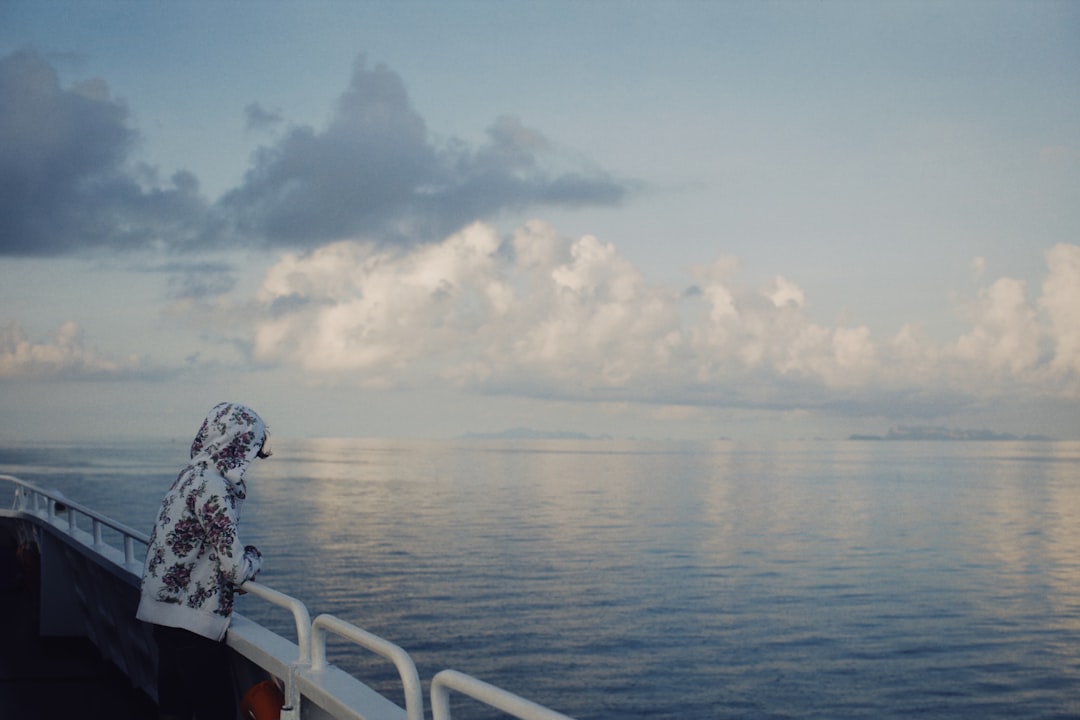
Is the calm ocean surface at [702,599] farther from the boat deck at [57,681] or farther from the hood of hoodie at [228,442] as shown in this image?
the hood of hoodie at [228,442]

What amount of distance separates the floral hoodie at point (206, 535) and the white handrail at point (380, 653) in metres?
0.52

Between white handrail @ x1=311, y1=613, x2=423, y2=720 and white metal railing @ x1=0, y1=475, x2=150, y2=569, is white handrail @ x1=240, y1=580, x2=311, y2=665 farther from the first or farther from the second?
white metal railing @ x1=0, y1=475, x2=150, y2=569

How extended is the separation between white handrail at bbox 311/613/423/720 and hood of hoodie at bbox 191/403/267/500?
74cm

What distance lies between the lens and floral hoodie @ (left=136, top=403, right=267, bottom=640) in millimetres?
4133

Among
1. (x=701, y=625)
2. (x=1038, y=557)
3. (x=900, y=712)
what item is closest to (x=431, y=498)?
(x=1038, y=557)

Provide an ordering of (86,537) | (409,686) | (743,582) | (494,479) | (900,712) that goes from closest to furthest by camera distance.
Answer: (409,686)
(86,537)
(900,712)
(743,582)
(494,479)

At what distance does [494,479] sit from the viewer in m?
107

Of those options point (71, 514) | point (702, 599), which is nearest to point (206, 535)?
point (71, 514)

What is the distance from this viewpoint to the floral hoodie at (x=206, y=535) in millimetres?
4133

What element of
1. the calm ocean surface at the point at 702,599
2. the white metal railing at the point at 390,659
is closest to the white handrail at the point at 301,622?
the white metal railing at the point at 390,659

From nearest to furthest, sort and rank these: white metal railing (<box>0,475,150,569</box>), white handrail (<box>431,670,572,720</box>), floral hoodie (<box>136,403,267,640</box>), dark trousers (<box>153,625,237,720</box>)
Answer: white handrail (<box>431,670,572,720</box>) < floral hoodie (<box>136,403,267,640</box>) < dark trousers (<box>153,625,237,720</box>) < white metal railing (<box>0,475,150,569</box>)

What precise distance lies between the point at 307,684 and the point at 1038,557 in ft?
160

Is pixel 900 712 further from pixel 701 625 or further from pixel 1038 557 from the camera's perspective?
pixel 1038 557

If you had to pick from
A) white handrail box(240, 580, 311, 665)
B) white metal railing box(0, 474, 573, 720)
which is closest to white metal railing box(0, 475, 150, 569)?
white metal railing box(0, 474, 573, 720)
